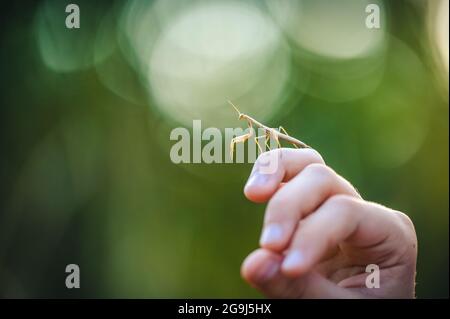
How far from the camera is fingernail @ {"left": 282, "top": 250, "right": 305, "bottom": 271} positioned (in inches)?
33.2

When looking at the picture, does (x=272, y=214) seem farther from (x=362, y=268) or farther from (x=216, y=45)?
(x=216, y=45)

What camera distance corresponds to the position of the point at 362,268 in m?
1.26

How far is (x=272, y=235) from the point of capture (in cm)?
91

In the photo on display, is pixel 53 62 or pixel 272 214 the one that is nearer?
pixel 272 214

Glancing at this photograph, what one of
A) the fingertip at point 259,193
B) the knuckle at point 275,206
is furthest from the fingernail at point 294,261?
the fingertip at point 259,193

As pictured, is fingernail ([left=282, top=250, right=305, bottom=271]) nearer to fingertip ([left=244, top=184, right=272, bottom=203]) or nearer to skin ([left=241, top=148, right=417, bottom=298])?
skin ([left=241, top=148, right=417, bottom=298])

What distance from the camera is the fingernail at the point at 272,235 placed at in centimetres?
90

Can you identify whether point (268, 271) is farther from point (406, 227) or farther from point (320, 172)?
point (406, 227)

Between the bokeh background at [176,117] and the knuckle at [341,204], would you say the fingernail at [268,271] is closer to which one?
the knuckle at [341,204]

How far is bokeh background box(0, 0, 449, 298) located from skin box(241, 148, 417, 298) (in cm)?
167

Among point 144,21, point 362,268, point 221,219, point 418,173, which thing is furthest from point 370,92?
point 362,268

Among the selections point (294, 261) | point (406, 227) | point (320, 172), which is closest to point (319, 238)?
point (294, 261)

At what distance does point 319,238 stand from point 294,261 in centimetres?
10
